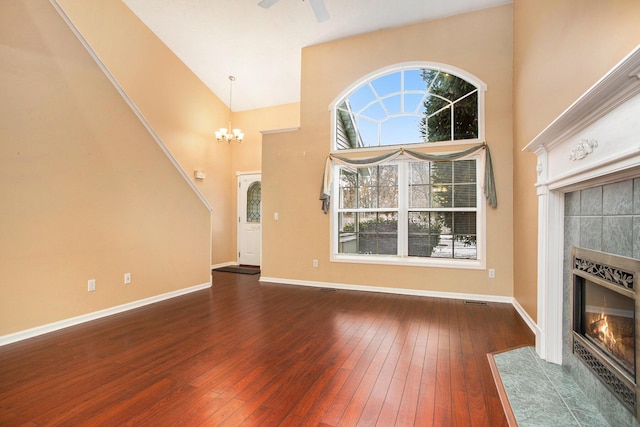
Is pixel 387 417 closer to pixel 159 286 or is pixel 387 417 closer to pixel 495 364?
pixel 495 364

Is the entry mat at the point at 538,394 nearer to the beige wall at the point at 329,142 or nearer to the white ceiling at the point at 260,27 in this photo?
the beige wall at the point at 329,142

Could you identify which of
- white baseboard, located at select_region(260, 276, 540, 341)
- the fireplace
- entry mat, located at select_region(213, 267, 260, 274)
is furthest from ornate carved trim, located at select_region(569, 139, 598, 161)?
entry mat, located at select_region(213, 267, 260, 274)

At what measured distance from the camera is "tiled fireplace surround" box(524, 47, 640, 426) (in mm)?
1372

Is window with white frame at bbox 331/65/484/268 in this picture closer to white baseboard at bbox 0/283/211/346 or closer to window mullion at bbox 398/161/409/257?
window mullion at bbox 398/161/409/257

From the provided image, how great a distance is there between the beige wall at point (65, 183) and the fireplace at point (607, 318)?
4518 millimetres

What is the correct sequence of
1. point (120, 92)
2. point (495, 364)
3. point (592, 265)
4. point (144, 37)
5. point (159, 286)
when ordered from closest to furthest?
point (592, 265) < point (495, 364) < point (120, 92) < point (159, 286) < point (144, 37)

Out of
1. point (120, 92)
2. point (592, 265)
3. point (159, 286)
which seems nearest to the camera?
point (592, 265)

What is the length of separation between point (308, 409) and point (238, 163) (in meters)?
6.31

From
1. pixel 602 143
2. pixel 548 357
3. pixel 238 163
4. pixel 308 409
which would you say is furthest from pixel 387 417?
pixel 238 163

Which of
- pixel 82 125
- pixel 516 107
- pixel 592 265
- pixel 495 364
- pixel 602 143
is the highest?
pixel 516 107

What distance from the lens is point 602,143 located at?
1.56 metres

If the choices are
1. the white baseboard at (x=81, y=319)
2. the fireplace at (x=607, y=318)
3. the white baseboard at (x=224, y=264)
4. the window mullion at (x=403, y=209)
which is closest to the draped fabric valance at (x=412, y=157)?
the window mullion at (x=403, y=209)

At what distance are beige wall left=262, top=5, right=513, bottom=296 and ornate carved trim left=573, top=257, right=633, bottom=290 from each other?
2138mm

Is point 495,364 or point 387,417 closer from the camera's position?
point 387,417
